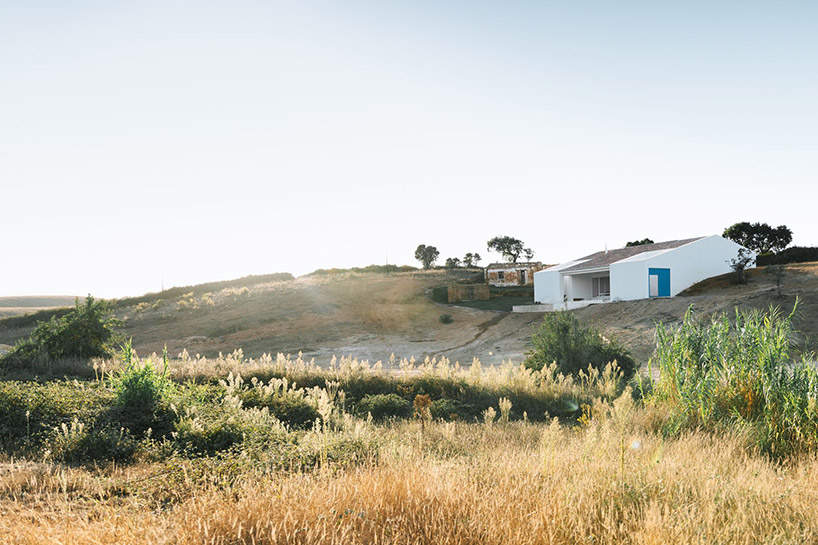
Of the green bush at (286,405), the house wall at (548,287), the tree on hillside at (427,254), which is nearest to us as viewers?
the green bush at (286,405)

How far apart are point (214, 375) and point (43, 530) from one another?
24.2 feet

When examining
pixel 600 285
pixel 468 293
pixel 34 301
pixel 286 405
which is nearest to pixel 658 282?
pixel 600 285

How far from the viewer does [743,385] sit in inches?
232

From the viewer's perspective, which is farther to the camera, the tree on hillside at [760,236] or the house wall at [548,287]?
the tree on hillside at [760,236]

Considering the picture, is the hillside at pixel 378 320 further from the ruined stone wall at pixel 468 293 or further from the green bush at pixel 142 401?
the green bush at pixel 142 401

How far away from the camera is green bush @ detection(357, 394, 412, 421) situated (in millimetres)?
7961

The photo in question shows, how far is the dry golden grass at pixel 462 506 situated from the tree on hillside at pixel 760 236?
178ft

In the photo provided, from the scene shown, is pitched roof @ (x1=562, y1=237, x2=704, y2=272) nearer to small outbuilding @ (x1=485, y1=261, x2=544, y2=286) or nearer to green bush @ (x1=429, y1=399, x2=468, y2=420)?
small outbuilding @ (x1=485, y1=261, x2=544, y2=286)

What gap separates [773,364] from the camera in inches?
221

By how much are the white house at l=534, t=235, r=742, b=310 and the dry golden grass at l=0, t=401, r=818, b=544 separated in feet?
85.1

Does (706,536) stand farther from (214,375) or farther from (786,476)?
(214,375)

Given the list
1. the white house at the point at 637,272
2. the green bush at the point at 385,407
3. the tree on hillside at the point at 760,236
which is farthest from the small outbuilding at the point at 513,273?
the green bush at the point at 385,407

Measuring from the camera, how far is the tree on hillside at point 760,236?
48.9m

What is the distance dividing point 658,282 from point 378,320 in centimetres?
1623
